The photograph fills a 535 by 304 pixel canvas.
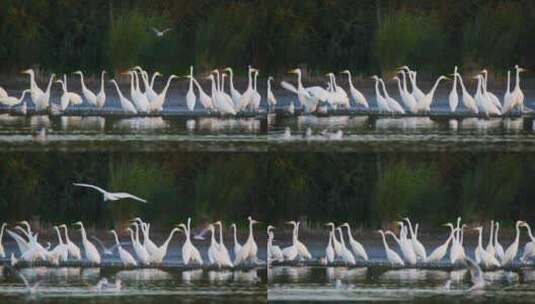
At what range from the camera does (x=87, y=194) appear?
4750 mm

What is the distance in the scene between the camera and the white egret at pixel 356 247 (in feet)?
15.5

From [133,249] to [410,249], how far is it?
4.08ft

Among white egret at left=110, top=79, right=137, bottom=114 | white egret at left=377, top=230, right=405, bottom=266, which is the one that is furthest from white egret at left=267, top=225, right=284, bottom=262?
white egret at left=110, top=79, right=137, bottom=114

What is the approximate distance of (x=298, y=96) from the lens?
4.73 metres

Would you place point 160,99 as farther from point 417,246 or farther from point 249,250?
point 417,246

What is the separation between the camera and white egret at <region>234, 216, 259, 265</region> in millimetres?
4631

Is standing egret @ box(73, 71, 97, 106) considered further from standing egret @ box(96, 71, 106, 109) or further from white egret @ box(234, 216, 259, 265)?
white egret @ box(234, 216, 259, 265)

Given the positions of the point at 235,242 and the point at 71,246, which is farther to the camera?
the point at 71,246

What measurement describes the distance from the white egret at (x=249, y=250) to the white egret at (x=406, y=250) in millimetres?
611

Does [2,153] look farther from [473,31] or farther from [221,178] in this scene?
[473,31]

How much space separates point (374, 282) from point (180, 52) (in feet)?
4.41

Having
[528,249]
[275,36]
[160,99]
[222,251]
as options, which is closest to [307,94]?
[275,36]

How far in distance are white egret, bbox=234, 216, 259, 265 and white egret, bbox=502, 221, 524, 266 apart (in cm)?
112

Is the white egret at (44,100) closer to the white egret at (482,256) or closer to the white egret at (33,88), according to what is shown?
the white egret at (33,88)
